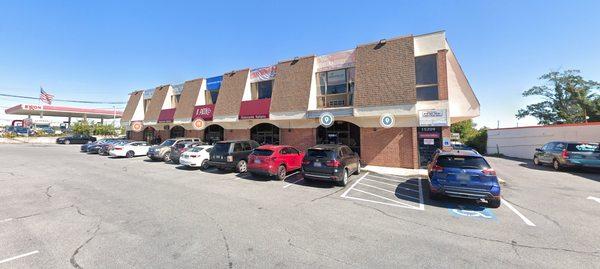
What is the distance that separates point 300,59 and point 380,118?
293 inches

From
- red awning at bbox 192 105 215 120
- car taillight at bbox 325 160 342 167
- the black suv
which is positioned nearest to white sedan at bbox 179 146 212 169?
the black suv

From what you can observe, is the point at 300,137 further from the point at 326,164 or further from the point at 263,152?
the point at 326,164

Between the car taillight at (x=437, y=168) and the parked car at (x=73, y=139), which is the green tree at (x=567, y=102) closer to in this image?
the car taillight at (x=437, y=168)

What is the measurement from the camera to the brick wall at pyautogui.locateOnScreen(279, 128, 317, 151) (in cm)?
1780

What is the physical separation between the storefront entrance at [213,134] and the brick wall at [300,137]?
23.7 feet

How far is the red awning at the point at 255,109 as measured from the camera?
1866 centimetres

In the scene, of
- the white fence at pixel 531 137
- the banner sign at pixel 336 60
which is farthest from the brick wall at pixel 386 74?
the white fence at pixel 531 137

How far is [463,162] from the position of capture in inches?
304

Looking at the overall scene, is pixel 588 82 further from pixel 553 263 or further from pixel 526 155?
pixel 553 263

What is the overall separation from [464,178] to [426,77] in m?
8.81

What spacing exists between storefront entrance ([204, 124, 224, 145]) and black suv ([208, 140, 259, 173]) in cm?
1036

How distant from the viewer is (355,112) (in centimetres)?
1505

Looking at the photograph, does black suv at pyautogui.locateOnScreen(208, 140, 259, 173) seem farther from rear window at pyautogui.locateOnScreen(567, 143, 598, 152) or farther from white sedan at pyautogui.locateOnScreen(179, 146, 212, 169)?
rear window at pyautogui.locateOnScreen(567, 143, 598, 152)

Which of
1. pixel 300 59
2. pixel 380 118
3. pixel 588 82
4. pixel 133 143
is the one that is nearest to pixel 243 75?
pixel 300 59
